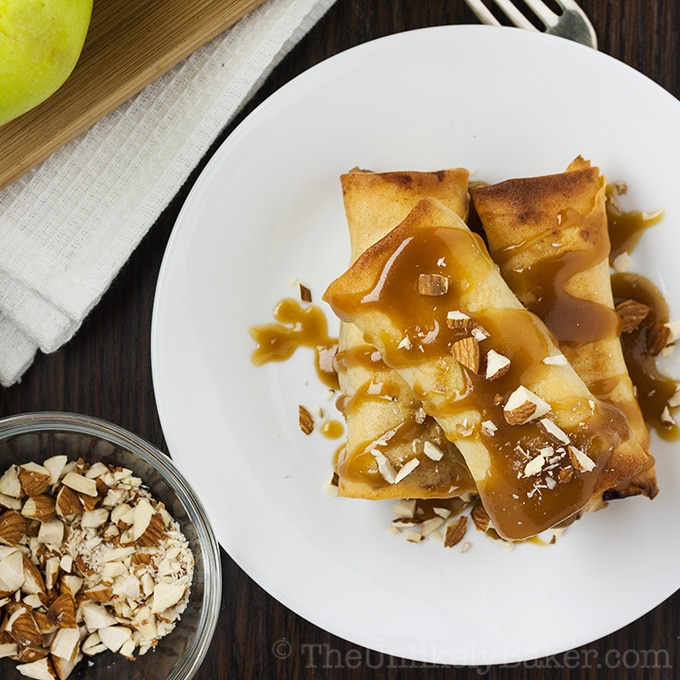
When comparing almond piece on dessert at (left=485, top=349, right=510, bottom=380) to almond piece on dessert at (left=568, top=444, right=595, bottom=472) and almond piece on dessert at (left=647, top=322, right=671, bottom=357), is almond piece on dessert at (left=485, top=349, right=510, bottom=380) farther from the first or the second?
almond piece on dessert at (left=647, top=322, right=671, bottom=357)

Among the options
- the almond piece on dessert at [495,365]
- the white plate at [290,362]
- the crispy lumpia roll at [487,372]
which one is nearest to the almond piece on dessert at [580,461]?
the crispy lumpia roll at [487,372]

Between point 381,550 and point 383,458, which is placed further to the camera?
point 381,550

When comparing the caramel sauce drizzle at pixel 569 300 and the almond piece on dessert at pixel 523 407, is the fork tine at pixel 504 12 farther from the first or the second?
the almond piece on dessert at pixel 523 407

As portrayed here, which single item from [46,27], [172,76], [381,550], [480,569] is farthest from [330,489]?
[46,27]

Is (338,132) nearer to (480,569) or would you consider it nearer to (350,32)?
(350,32)

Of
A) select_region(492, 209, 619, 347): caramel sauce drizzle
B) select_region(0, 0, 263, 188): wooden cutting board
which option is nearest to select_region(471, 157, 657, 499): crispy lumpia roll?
select_region(492, 209, 619, 347): caramel sauce drizzle
